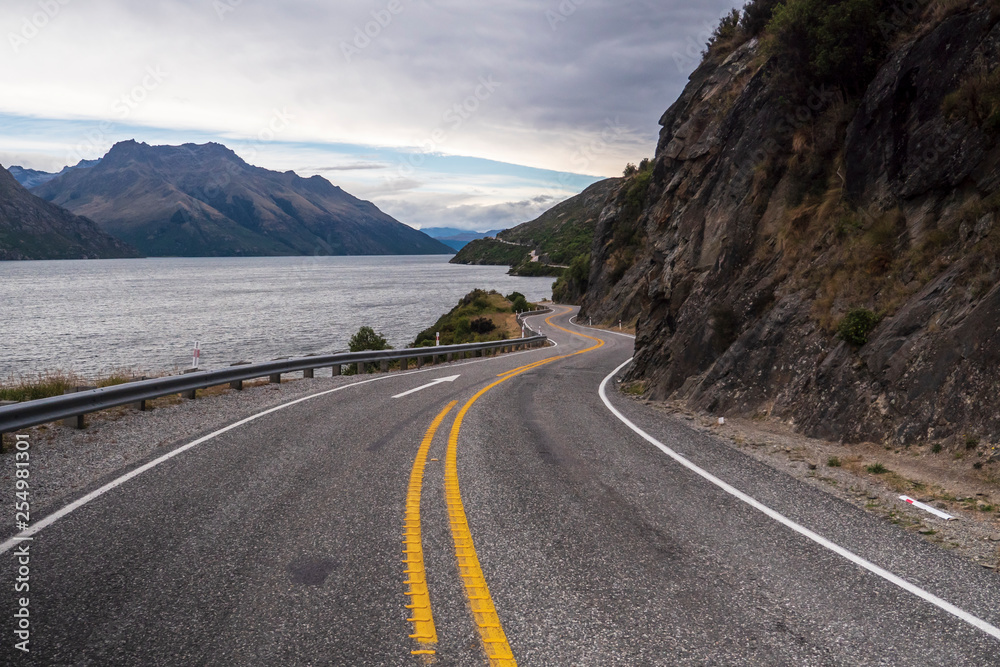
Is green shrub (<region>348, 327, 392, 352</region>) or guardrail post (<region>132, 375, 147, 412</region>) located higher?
guardrail post (<region>132, 375, 147, 412</region>)

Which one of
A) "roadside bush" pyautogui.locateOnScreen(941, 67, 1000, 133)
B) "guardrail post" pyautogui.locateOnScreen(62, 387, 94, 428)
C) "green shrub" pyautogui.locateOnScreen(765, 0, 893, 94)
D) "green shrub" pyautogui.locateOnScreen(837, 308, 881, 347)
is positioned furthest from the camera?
"green shrub" pyautogui.locateOnScreen(765, 0, 893, 94)

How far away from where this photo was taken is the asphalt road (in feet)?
12.4

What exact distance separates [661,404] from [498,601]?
11.5 meters

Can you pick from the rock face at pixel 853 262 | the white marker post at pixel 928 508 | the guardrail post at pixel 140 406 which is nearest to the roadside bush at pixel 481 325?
the rock face at pixel 853 262

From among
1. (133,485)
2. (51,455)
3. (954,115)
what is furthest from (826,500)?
(51,455)

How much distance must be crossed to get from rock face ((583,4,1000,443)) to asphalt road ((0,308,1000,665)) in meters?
3.10

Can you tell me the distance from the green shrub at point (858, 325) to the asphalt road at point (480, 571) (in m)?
3.85

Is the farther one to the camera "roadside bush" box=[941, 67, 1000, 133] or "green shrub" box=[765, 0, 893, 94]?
"green shrub" box=[765, 0, 893, 94]

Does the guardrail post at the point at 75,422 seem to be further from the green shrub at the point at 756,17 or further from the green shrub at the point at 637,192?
the green shrub at the point at 637,192

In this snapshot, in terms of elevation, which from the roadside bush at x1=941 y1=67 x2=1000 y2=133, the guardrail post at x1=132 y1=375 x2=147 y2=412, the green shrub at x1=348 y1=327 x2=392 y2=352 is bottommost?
the green shrub at x1=348 y1=327 x2=392 y2=352

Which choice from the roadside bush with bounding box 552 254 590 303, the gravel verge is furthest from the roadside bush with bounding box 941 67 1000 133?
the roadside bush with bounding box 552 254 590 303

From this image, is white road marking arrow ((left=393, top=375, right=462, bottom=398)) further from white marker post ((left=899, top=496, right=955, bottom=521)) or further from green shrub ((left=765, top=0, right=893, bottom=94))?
green shrub ((left=765, top=0, right=893, bottom=94))

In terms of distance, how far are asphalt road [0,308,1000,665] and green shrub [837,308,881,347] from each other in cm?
385

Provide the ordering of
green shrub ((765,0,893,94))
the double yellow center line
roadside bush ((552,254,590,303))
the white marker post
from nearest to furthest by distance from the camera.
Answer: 1. the double yellow center line
2. the white marker post
3. green shrub ((765,0,893,94))
4. roadside bush ((552,254,590,303))
